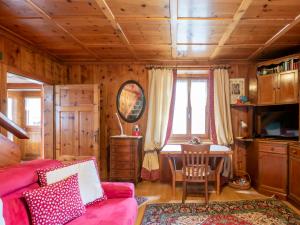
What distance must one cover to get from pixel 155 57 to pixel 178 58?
436 millimetres

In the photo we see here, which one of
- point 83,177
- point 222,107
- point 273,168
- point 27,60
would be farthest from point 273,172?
point 27,60

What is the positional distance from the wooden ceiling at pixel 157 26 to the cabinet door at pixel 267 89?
46cm

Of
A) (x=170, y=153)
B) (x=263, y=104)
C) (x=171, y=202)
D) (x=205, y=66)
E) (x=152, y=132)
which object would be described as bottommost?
(x=171, y=202)

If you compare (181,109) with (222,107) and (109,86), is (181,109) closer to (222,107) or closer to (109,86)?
(222,107)

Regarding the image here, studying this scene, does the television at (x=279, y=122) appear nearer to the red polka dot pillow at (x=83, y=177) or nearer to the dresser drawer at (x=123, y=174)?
the dresser drawer at (x=123, y=174)

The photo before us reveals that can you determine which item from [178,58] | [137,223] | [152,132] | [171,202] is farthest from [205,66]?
[137,223]

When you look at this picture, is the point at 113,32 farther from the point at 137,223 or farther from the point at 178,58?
the point at 137,223

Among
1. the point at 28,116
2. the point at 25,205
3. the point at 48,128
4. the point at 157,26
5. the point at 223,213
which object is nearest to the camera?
the point at 25,205

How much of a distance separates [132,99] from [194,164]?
73.1 inches

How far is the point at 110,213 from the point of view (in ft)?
6.08

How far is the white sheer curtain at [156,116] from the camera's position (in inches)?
164

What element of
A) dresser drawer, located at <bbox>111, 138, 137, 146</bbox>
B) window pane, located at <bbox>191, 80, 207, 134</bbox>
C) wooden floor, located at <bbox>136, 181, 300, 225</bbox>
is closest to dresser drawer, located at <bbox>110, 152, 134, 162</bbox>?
dresser drawer, located at <bbox>111, 138, 137, 146</bbox>

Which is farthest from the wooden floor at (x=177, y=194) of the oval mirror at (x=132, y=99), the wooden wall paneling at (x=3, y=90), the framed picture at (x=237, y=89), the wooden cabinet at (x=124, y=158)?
the wooden wall paneling at (x=3, y=90)

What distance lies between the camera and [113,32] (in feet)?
9.27
